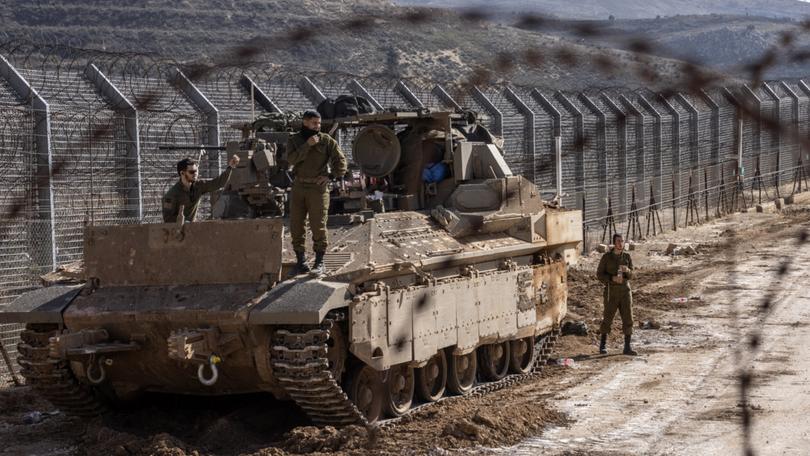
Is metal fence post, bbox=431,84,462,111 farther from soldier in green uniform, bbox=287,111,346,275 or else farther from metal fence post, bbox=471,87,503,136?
metal fence post, bbox=471,87,503,136

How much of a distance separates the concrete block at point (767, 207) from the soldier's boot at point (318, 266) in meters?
20.6

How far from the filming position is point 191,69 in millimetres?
1700

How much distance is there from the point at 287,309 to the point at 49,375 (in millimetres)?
2507

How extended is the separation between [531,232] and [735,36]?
10.7 metres

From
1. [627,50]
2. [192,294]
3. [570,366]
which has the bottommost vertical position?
[570,366]

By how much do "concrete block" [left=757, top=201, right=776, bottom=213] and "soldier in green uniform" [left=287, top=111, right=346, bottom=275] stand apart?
808 inches

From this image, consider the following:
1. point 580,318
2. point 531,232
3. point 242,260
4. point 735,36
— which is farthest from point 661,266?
point 735,36

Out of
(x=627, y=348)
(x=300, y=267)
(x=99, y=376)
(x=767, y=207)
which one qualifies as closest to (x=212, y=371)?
(x=300, y=267)

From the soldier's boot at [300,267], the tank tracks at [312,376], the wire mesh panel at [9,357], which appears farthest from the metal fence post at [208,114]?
the tank tracks at [312,376]

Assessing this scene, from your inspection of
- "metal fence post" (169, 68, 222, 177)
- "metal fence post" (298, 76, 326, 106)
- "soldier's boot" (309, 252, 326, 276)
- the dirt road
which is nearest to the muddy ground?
the dirt road

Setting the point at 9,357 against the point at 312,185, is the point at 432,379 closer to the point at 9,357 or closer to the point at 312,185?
the point at 312,185

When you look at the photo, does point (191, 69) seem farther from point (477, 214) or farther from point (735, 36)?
point (477, 214)

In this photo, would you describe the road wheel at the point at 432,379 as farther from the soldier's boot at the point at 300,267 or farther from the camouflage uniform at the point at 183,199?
the camouflage uniform at the point at 183,199

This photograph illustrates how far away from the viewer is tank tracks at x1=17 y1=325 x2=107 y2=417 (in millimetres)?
10273
